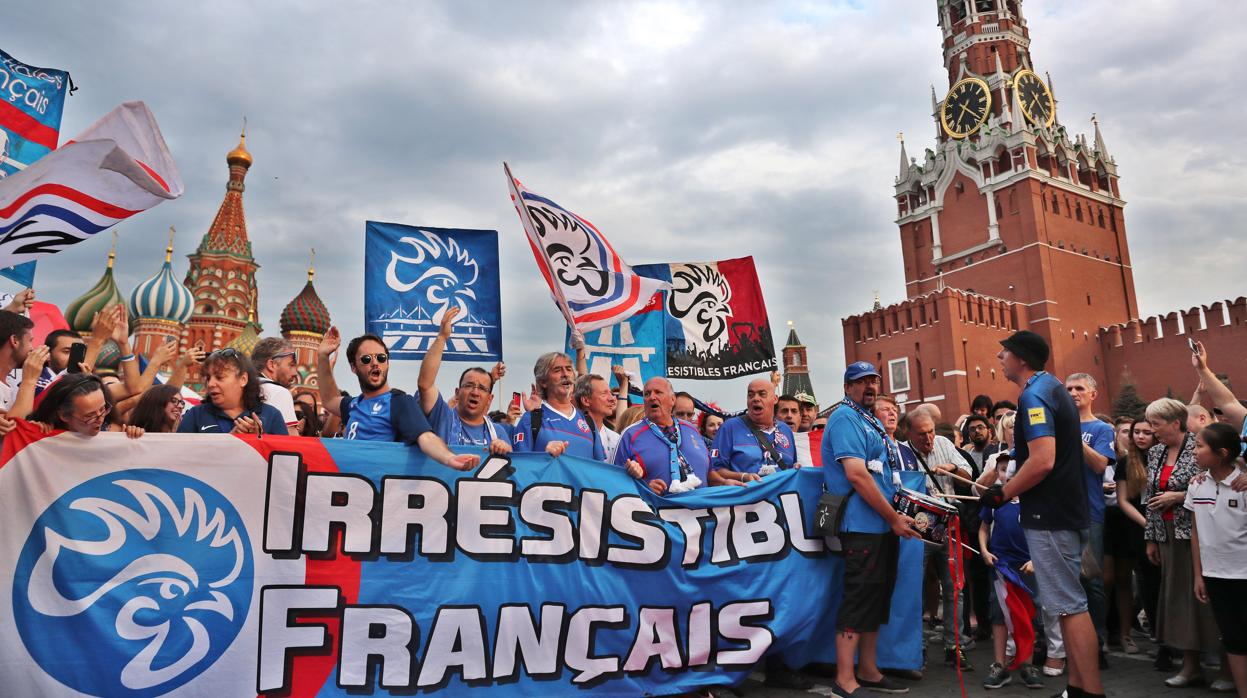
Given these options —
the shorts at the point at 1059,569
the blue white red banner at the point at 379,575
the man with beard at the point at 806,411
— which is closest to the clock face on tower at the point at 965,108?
the man with beard at the point at 806,411

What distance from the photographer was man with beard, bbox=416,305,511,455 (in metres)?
4.91

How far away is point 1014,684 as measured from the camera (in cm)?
510

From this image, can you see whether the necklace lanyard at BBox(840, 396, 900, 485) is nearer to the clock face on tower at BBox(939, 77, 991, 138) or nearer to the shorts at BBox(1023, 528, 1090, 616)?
the shorts at BBox(1023, 528, 1090, 616)

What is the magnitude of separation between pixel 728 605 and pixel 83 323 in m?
59.0

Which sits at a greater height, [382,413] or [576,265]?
[576,265]

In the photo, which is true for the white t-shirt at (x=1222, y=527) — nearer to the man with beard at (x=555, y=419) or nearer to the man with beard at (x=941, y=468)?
the man with beard at (x=941, y=468)

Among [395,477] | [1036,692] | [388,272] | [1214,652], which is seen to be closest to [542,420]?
[395,477]

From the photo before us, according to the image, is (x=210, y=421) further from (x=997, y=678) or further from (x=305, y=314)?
(x=305, y=314)

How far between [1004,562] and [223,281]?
6462cm

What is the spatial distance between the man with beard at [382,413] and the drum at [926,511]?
2766mm

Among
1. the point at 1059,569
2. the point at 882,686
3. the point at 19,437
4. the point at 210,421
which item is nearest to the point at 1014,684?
the point at 882,686

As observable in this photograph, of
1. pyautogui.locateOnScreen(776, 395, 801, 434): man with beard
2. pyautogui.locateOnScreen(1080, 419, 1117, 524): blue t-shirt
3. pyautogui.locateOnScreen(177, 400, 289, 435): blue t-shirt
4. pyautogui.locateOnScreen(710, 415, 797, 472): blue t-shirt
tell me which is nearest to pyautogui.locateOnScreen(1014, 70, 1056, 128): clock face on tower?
pyautogui.locateOnScreen(1080, 419, 1117, 524): blue t-shirt

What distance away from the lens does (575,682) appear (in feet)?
14.6

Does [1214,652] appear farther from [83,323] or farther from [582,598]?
[83,323]
